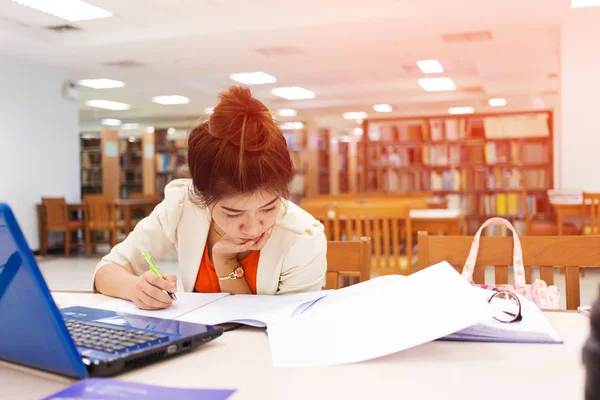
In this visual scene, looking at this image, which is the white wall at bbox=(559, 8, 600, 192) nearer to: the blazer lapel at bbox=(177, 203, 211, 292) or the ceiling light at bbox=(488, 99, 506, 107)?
the blazer lapel at bbox=(177, 203, 211, 292)

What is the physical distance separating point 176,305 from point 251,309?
16 cm

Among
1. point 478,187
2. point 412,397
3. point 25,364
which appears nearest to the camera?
point 412,397

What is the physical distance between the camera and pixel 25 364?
76 centimetres

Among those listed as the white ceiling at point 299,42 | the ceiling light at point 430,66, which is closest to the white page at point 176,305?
the white ceiling at point 299,42

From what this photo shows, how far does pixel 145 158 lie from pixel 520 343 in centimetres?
1154

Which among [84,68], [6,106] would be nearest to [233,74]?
[84,68]

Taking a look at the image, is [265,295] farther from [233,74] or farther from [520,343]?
[233,74]

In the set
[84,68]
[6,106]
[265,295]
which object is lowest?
[265,295]

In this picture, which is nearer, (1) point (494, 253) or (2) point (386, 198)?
(1) point (494, 253)

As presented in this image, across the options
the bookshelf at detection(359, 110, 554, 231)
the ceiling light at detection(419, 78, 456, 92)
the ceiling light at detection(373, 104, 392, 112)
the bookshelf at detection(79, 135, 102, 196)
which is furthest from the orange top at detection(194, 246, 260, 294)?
the ceiling light at detection(373, 104, 392, 112)

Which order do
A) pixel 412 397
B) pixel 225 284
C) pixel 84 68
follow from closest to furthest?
pixel 412 397
pixel 225 284
pixel 84 68

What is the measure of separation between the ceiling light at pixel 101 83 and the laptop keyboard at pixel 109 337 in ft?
29.8

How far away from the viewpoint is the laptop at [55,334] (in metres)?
0.64

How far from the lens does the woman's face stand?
1.18 metres
